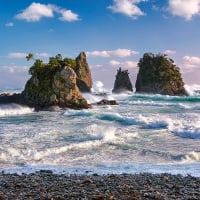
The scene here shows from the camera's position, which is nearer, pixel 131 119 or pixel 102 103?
pixel 131 119

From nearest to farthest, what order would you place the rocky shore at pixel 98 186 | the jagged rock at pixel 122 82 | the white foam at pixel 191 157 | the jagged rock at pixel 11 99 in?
the rocky shore at pixel 98 186, the white foam at pixel 191 157, the jagged rock at pixel 11 99, the jagged rock at pixel 122 82

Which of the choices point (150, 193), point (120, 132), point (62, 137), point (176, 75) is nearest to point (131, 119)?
point (120, 132)

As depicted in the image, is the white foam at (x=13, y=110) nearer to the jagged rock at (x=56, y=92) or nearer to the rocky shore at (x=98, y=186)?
the jagged rock at (x=56, y=92)

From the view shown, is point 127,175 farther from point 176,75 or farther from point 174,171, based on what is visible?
point 176,75

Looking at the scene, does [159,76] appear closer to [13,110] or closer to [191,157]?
[13,110]

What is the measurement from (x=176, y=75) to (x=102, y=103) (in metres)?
44.5

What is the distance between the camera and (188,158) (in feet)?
57.3

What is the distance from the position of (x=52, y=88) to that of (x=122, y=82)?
55.3m

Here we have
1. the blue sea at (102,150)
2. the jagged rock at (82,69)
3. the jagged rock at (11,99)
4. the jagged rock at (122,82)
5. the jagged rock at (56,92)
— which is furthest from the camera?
the jagged rock at (122,82)

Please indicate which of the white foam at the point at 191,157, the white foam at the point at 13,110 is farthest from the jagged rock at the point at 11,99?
the white foam at the point at 191,157

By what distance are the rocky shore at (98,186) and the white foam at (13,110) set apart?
3005 centimetres

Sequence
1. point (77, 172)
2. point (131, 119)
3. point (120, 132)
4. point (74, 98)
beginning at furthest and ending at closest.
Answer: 1. point (74, 98)
2. point (131, 119)
3. point (120, 132)
4. point (77, 172)

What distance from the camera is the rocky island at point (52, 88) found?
48.4 meters

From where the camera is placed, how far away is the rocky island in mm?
48375
